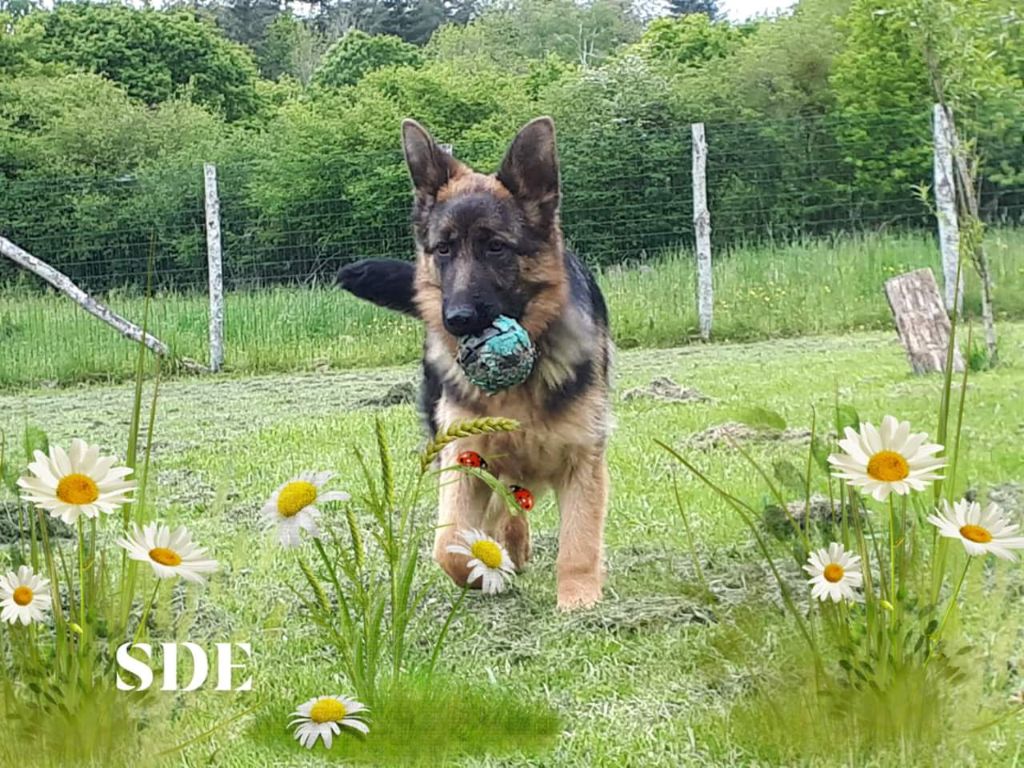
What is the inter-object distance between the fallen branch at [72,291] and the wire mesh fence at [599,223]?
0.7 inches

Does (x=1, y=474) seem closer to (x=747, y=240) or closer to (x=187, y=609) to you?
(x=187, y=609)

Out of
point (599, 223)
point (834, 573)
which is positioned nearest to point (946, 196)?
point (599, 223)

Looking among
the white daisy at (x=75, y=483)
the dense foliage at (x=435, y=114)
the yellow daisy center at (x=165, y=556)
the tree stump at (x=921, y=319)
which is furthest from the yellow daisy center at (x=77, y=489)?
the tree stump at (x=921, y=319)

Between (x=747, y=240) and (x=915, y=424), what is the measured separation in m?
0.48

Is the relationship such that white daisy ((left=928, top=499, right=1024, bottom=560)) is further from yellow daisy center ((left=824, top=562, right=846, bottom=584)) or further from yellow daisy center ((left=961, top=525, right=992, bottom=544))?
yellow daisy center ((left=824, top=562, right=846, bottom=584))

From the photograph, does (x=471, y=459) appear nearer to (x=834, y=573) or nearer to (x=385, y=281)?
(x=385, y=281)

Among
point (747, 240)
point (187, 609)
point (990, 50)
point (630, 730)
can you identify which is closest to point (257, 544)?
point (187, 609)

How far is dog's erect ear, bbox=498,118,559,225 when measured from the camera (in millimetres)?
2166

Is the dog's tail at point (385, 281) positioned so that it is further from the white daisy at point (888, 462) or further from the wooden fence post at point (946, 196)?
the wooden fence post at point (946, 196)

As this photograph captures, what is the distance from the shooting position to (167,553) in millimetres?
2008

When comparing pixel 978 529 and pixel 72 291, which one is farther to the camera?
pixel 72 291

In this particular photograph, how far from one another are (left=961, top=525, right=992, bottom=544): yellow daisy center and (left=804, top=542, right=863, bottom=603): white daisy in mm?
166

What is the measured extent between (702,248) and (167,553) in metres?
1.15

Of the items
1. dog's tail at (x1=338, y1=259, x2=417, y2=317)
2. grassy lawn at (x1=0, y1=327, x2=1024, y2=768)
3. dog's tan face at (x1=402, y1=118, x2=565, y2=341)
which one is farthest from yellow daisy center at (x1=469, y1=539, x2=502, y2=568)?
dog's tail at (x1=338, y1=259, x2=417, y2=317)
